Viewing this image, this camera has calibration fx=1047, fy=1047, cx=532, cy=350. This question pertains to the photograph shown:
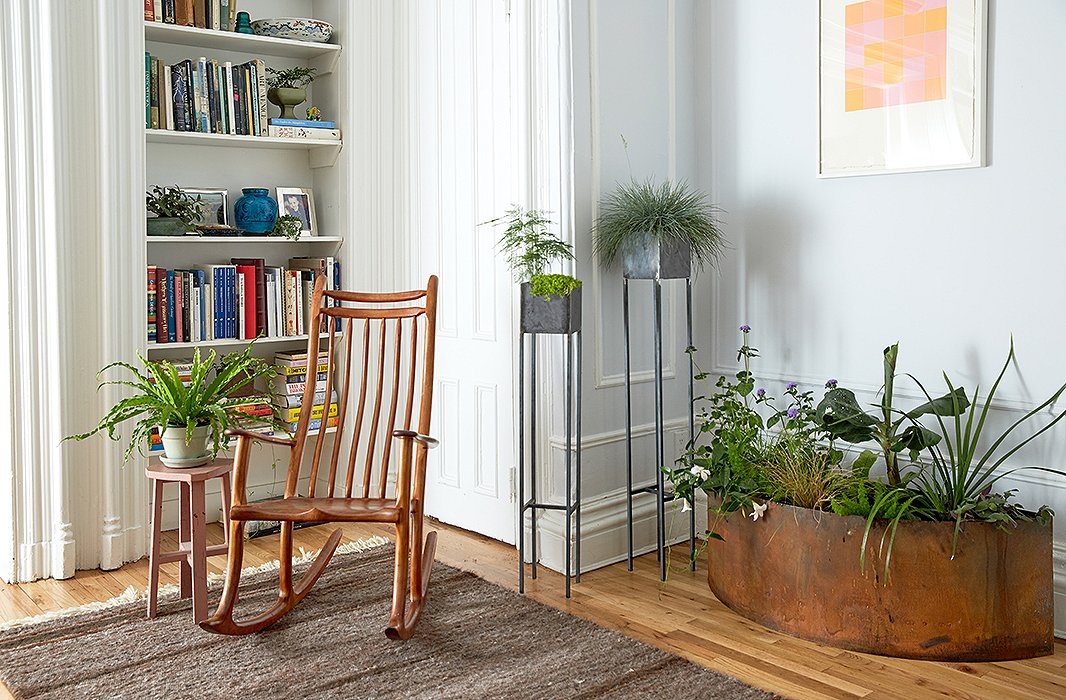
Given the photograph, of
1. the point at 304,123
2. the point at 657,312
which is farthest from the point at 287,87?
the point at 657,312

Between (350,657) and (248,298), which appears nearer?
(350,657)

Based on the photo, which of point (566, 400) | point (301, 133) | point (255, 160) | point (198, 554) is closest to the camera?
point (198, 554)

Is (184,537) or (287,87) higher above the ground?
(287,87)

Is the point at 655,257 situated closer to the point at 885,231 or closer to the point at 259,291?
the point at 885,231

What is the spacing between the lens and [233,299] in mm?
4180

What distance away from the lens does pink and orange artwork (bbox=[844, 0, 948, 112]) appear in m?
3.17

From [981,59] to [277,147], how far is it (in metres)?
2.76

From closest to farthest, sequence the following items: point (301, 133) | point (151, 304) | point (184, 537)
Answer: point (184, 537) → point (151, 304) → point (301, 133)

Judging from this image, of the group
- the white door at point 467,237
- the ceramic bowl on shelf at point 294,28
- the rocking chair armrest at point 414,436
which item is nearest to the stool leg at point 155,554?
the rocking chair armrest at point 414,436

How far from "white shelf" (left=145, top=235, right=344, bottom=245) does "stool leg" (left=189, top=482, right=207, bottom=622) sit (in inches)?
44.6

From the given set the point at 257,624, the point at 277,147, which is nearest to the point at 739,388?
the point at 257,624

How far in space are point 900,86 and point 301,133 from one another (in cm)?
233

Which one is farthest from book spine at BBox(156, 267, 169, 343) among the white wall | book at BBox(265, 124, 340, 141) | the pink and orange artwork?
the pink and orange artwork

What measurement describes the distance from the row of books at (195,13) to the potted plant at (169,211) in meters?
0.63
